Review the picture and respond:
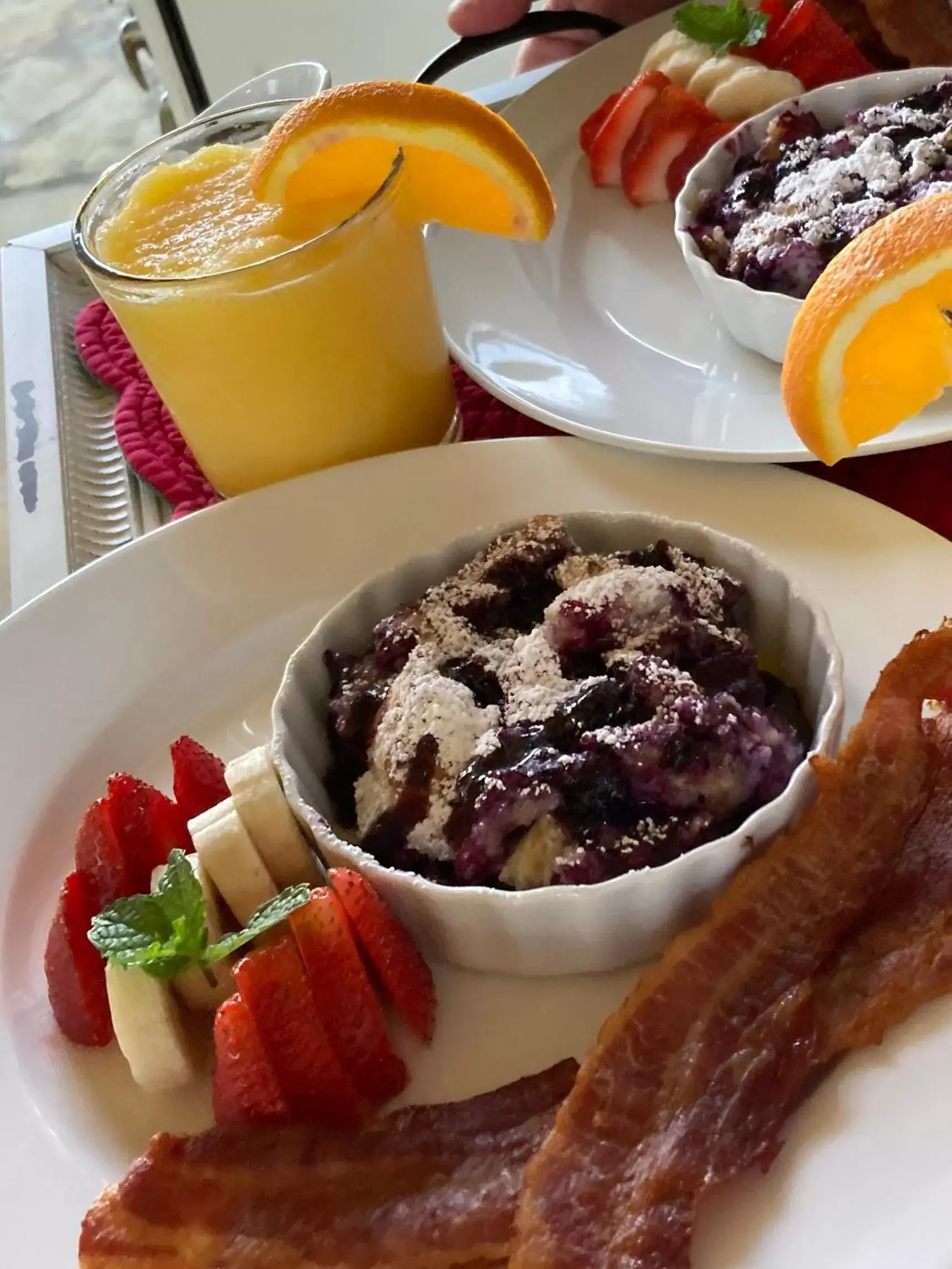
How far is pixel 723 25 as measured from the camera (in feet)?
5.98

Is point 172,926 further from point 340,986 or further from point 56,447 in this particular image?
point 56,447

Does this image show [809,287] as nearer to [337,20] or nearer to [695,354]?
[695,354]

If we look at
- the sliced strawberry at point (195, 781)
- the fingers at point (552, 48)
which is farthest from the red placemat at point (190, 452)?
the fingers at point (552, 48)

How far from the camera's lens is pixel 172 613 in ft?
4.58

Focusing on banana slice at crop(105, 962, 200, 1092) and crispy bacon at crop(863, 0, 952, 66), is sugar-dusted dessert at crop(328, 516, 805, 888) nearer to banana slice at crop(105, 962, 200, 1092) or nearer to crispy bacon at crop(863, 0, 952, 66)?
banana slice at crop(105, 962, 200, 1092)

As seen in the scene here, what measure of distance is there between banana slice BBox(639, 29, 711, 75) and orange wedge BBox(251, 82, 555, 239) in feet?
2.39

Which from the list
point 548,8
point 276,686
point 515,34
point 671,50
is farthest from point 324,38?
point 276,686

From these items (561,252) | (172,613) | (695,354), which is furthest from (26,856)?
(561,252)

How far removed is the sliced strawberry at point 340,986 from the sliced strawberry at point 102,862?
0.21m

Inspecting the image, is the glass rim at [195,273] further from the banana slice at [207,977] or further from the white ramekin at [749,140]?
the banana slice at [207,977]

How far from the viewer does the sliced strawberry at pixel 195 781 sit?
1.14 meters

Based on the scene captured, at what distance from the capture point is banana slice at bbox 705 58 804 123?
179 centimetres

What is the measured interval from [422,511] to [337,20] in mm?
3307

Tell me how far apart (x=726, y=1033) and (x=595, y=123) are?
1.51 m
